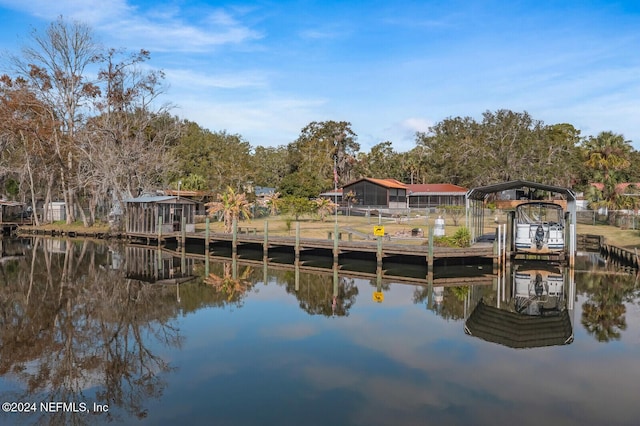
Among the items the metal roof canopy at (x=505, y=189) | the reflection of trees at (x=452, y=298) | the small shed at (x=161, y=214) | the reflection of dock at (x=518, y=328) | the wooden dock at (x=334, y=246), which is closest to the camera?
the reflection of dock at (x=518, y=328)

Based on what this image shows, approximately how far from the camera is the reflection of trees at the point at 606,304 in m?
A: 15.5

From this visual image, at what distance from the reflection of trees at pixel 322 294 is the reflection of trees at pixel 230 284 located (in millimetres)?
1977

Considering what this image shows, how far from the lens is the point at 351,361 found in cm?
1281

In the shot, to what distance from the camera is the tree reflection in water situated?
10930 mm

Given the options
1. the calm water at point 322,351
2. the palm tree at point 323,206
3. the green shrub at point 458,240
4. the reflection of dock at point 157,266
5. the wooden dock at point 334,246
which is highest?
the palm tree at point 323,206

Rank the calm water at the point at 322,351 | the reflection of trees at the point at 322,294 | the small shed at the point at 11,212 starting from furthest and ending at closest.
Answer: the small shed at the point at 11,212 → the reflection of trees at the point at 322,294 → the calm water at the point at 322,351

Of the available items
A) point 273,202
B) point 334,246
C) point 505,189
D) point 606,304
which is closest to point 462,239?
point 505,189

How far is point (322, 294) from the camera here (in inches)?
838

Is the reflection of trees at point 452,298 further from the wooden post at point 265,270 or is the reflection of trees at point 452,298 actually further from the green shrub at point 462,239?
the wooden post at point 265,270

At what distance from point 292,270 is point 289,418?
17820 millimetres

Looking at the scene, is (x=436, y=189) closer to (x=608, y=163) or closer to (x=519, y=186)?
(x=608, y=163)

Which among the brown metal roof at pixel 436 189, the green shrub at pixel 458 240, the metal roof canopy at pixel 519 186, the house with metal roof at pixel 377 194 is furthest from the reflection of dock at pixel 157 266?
the brown metal roof at pixel 436 189

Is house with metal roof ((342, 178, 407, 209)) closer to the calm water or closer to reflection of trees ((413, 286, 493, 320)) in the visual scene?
the calm water

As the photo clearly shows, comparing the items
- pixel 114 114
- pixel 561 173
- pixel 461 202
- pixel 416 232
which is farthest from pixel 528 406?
pixel 561 173
